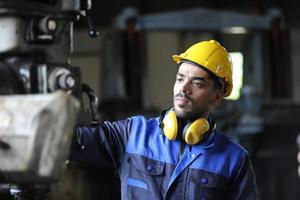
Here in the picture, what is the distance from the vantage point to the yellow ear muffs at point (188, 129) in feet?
6.66

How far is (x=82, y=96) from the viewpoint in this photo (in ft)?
5.36

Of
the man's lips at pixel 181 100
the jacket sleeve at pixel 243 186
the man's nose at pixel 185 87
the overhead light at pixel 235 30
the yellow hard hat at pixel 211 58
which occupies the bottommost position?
the jacket sleeve at pixel 243 186

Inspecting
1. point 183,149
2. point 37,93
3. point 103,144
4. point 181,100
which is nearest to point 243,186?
point 183,149

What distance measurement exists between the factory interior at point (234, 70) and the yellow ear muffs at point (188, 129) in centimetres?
333

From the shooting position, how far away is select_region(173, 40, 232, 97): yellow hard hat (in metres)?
2.13

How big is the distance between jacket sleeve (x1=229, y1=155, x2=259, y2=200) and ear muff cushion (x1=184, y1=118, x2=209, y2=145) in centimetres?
21

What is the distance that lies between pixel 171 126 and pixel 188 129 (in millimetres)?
62

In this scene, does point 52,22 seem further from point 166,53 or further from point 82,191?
point 166,53

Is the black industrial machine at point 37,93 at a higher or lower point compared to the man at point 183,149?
higher

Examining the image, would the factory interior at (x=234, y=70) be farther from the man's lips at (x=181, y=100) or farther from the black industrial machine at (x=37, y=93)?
the black industrial machine at (x=37, y=93)

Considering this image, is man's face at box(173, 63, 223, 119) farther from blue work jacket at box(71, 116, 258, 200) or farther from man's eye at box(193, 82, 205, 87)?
blue work jacket at box(71, 116, 258, 200)

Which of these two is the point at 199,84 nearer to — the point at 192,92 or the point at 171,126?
the point at 192,92

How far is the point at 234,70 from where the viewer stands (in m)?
6.95

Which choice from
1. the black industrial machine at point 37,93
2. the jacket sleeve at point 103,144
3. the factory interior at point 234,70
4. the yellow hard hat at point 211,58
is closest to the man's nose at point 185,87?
the yellow hard hat at point 211,58
